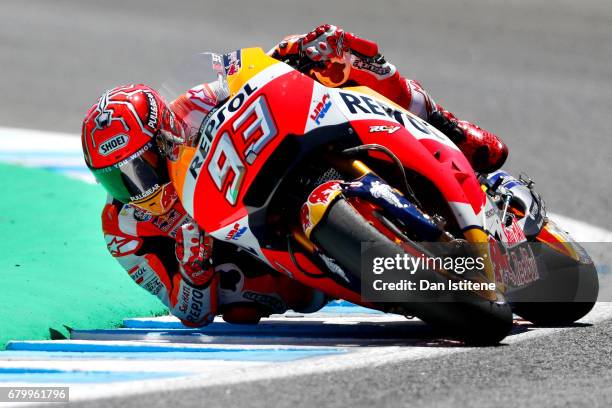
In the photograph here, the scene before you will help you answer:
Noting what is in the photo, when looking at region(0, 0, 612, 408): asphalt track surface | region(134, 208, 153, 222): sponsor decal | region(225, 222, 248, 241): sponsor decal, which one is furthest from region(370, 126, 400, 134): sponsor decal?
region(0, 0, 612, 408): asphalt track surface

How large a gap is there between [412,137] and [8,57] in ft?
35.1

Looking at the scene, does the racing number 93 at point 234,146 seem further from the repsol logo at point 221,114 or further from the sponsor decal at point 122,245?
the sponsor decal at point 122,245

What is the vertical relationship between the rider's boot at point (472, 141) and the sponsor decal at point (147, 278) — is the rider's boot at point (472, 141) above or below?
above

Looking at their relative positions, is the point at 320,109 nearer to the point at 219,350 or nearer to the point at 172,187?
the point at 172,187

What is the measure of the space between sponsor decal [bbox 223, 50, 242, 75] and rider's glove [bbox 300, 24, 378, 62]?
0.34 m

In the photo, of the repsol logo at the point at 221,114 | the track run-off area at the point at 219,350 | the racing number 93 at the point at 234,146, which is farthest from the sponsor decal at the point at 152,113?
the track run-off area at the point at 219,350

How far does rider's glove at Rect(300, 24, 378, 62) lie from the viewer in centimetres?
577

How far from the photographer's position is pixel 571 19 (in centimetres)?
1532

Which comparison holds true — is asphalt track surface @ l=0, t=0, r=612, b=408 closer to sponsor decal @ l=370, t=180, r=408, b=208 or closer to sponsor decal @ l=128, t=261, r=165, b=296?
sponsor decal @ l=128, t=261, r=165, b=296

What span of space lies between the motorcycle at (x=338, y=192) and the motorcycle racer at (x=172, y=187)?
0.15 metres

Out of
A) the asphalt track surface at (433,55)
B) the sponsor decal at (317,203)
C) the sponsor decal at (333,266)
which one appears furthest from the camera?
the asphalt track surface at (433,55)

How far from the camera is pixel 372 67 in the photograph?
595 centimetres

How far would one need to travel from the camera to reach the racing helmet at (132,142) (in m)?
5.49

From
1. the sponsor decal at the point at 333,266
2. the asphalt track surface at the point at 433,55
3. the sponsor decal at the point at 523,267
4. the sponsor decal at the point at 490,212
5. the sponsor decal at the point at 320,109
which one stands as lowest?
the asphalt track surface at the point at 433,55
